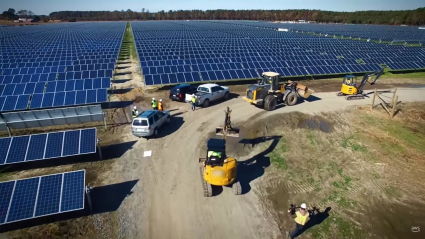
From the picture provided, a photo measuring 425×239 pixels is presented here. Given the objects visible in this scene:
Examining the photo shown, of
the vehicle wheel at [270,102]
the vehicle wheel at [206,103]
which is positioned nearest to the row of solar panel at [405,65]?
the vehicle wheel at [270,102]

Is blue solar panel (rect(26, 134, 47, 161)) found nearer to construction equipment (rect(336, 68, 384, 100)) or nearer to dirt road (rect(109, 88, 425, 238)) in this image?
dirt road (rect(109, 88, 425, 238))

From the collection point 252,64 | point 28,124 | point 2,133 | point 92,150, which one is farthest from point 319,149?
point 2,133

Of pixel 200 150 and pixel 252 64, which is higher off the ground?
pixel 252 64

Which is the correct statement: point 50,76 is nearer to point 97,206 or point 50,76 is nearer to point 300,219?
point 97,206

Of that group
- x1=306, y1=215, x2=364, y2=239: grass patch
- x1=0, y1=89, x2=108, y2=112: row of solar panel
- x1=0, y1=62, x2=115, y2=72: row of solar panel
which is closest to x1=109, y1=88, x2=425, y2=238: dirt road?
x1=306, y1=215, x2=364, y2=239: grass patch

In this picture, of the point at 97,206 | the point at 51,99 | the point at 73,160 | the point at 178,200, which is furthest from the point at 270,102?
the point at 51,99

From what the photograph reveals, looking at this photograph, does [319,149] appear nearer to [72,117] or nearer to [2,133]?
[72,117]
